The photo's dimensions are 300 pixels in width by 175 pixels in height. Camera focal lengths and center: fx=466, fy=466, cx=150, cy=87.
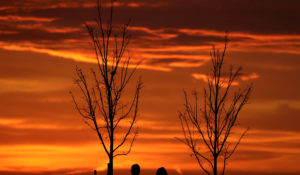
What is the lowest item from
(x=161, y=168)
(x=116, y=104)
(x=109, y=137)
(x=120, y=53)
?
(x=161, y=168)

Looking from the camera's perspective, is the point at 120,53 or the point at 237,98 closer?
the point at 120,53

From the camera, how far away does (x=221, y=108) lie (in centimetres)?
1848

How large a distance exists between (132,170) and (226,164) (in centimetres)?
488

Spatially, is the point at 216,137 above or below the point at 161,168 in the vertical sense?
above

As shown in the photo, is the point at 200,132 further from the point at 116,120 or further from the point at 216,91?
the point at 116,120

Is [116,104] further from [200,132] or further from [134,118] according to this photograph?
[200,132]

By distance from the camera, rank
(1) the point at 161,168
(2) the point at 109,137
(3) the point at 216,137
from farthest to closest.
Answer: (3) the point at 216,137 → (2) the point at 109,137 → (1) the point at 161,168

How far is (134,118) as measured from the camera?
A: 16484mm

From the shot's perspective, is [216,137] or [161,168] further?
[216,137]

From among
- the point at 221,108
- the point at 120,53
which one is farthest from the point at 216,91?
the point at 120,53

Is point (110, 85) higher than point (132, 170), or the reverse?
point (110, 85)

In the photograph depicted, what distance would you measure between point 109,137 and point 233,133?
5377 millimetres

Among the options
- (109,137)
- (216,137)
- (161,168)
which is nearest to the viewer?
(161,168)

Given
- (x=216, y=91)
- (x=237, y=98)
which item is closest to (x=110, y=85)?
(x=216, y=91)
